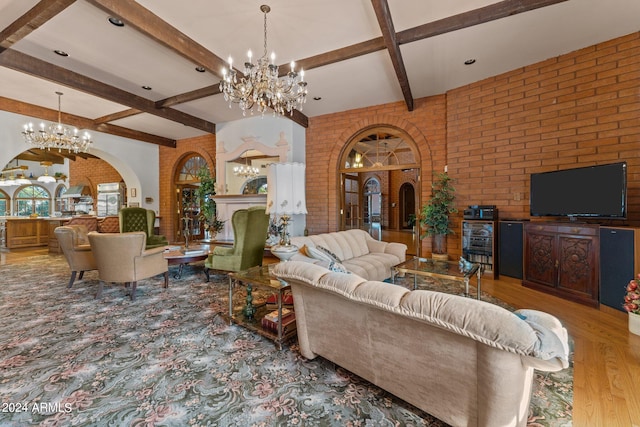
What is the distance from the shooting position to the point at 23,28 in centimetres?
302

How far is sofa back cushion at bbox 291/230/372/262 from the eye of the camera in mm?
3508

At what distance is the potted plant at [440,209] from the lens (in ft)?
16.0

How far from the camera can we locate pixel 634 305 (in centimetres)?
249

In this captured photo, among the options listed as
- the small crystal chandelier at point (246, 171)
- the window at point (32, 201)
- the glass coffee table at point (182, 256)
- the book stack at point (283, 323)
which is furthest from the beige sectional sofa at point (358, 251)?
the window at point (32, 201)

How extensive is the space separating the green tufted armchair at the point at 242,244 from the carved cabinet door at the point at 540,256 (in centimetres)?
367

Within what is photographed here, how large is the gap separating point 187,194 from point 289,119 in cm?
473

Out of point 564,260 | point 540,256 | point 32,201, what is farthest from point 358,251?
point 32,201

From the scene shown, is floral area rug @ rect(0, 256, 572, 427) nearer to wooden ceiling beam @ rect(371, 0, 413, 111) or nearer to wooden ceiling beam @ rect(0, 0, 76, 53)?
wooden ceiling beam @ rect(0, 0, 76, 53)

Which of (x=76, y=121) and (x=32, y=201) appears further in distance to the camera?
(x=32, y=201)

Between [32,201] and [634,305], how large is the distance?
57.5 ft

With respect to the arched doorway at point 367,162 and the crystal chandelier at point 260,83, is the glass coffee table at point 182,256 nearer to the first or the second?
the crystal chandelier at point 260,83

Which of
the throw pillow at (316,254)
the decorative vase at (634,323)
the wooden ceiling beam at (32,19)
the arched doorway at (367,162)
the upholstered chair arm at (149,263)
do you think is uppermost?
the wooden ceiling beam at (32,19)

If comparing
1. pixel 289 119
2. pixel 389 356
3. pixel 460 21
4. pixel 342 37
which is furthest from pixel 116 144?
pixel 389 356

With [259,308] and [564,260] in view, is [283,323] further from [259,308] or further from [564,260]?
[564,260]
